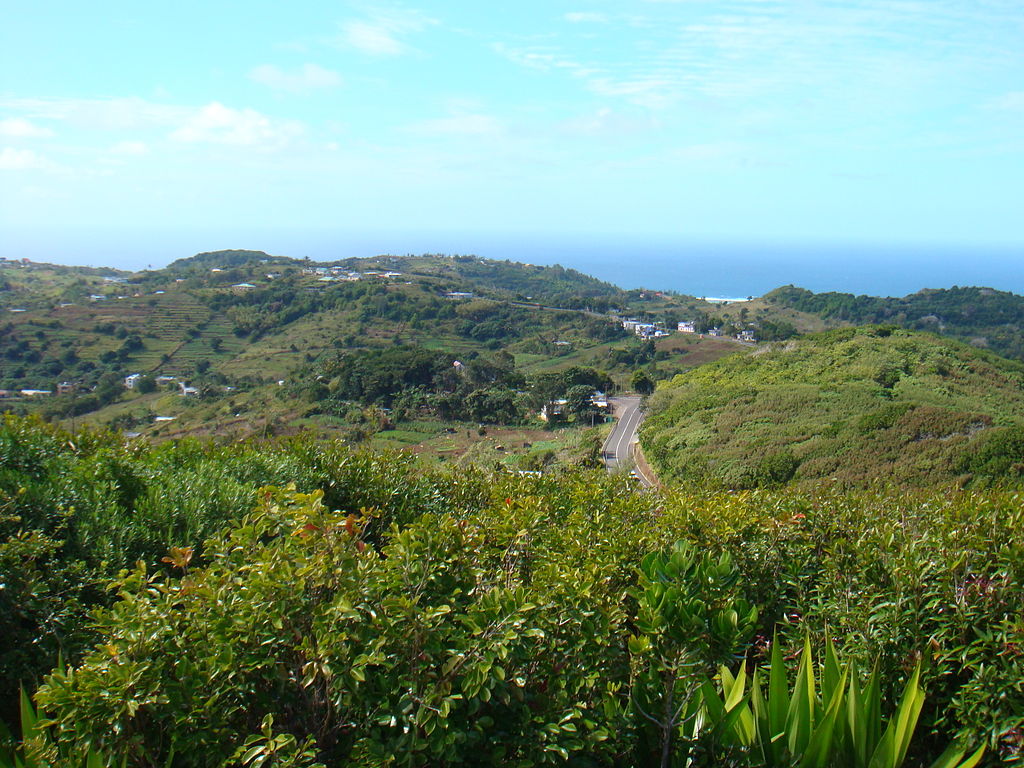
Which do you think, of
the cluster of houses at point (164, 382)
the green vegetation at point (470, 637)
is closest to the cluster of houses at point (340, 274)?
the cluster of houses at point (164, 382)

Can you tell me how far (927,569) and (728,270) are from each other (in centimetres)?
19546

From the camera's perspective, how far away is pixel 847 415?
2377 centimetres

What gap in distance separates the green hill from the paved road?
1.43 metres

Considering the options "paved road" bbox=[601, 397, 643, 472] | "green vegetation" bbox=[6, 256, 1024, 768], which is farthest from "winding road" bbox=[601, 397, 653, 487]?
"green vegetation" bbox=[6, 256, 1024, 768]

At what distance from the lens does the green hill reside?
1895 centimetres

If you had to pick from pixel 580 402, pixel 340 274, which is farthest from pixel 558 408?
pixel 340 274

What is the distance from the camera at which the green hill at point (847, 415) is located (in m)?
19.0

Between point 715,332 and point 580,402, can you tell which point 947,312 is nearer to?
point 715,332

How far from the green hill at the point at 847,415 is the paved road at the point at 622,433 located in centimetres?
143

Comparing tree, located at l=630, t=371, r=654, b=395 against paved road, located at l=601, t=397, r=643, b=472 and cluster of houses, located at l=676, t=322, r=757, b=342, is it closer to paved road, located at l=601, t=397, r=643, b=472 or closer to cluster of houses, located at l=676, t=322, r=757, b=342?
paved road, located at l=601, t=397, r=643, b=472

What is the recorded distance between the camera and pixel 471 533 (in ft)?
9.91

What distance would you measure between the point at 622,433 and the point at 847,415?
10917mm

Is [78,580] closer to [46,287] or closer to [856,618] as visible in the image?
[856,618]

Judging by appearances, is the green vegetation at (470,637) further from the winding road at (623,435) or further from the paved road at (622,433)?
the paved road at (622,433)
